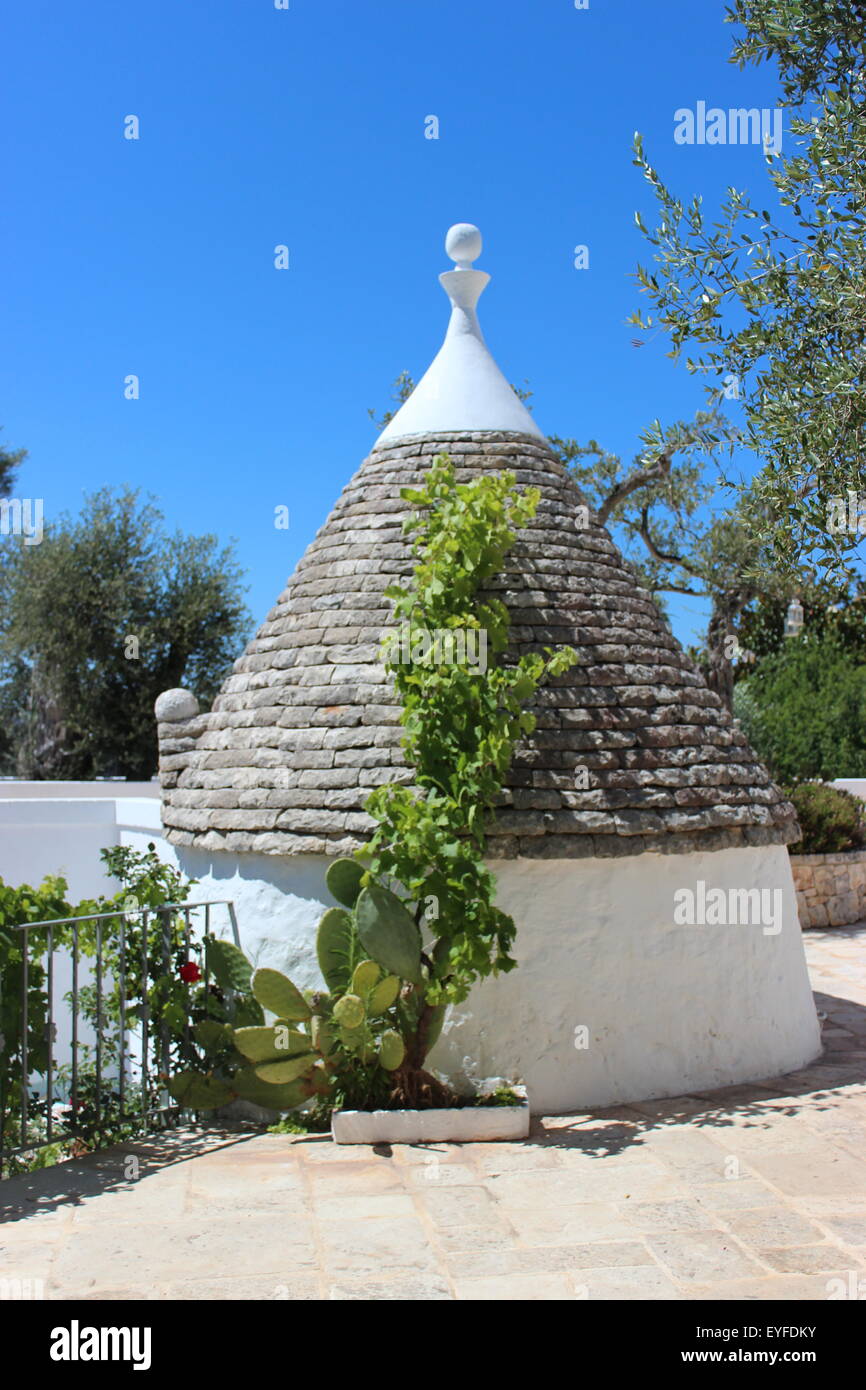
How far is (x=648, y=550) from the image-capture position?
19781mm

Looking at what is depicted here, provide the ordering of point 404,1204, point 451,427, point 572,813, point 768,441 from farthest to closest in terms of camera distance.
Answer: point 451,427 → point 572,813 → point 768,441 → point 404,1204

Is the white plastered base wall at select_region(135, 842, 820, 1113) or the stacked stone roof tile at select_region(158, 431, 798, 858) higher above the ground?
the stacked stone roof tile at select_region(158, 431, 798, 858)

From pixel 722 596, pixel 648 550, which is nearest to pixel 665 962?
pixel 722 596

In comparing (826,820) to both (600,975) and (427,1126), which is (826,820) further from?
(427,1126)

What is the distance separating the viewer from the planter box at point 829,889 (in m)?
15.2

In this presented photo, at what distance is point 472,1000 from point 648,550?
46.3 ft

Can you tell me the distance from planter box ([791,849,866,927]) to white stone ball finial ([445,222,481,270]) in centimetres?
930

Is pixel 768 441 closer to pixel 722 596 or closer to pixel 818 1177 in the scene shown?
pixel 818 1177

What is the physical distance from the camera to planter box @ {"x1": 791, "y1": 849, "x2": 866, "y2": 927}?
597 inches

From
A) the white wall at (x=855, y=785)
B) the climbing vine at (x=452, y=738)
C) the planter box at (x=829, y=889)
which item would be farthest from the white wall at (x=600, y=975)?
the white wall at (x=855, y=785)

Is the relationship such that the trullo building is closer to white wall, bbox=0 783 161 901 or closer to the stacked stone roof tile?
the stacked stone roof tile

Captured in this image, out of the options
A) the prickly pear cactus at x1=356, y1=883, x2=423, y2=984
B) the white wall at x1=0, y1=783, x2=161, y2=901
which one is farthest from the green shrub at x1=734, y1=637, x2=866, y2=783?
the prickly pear cactus at x1=356, y1=883, x2=423, y2=984
